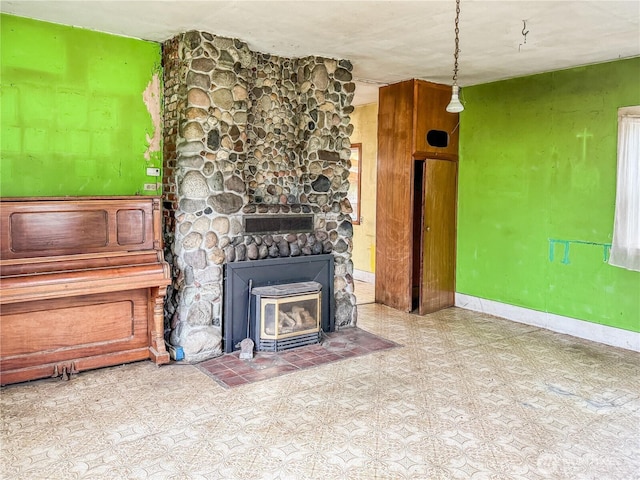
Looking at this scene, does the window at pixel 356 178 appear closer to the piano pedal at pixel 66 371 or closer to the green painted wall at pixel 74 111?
the green painted wall at pixel 74 111

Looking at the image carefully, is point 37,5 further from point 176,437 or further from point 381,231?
point 381,231

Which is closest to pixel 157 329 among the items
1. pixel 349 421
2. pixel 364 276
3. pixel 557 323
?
pixel 349 421

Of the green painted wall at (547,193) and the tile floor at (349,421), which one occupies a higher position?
the green painted wall at (547,193)

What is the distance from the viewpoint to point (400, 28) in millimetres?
3959

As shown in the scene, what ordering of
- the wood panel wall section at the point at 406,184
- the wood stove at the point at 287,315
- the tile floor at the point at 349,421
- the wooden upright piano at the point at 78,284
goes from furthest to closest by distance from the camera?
the wood panel wall section at the point at 406,184
the wood stove at the point at 287,315
the wooden upright piano at the point at 78,284
the tile floor at the point at 349,421

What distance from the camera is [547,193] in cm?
540

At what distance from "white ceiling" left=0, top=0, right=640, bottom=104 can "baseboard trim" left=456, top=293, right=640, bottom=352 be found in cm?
262

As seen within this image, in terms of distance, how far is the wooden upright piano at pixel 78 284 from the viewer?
350cm

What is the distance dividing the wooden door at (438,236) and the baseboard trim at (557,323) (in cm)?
33

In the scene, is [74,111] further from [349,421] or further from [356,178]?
[356,178]

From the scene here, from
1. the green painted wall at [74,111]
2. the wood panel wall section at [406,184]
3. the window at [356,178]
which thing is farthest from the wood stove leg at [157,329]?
the window at [356,178]

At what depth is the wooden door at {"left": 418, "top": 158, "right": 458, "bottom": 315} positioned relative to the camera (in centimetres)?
588

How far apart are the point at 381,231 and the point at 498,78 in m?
2.22

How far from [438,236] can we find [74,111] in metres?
4.08
